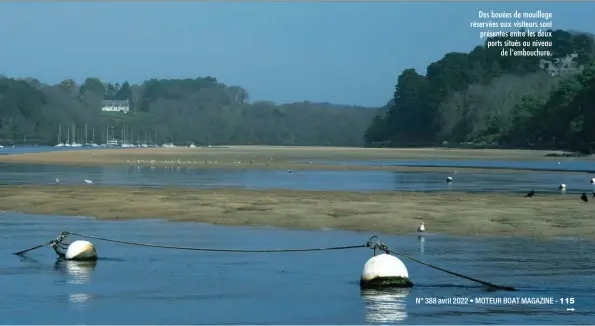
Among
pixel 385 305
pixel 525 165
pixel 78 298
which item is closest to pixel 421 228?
pixel 385 305

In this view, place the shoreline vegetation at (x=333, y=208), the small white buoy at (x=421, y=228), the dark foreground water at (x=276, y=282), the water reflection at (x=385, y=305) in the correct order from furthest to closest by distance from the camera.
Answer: the shoreline vegetation at (x=333, y=208)
the small white buoy at (x=421, y=228)
the dark foreground water at (x=276, y=282)
the water reflection at (x=385, y=305)

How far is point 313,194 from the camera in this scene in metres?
52.5

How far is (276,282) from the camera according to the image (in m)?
25.6

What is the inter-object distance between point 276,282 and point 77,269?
5625 millimetres

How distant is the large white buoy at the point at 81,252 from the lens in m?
29.0

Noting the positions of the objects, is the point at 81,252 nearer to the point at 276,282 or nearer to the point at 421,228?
the point at 276,282

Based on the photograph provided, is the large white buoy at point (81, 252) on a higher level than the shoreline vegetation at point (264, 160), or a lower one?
lower

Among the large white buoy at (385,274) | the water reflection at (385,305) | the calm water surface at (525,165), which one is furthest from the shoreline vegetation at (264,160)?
the water reflection at (385,305)

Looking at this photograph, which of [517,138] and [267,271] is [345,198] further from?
[517,138]

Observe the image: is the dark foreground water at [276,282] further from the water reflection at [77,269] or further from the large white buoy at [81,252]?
the large white buoy at [81,252]

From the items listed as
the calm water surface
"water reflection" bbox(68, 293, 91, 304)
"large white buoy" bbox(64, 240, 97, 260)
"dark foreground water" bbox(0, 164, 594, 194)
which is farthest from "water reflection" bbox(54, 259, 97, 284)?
the calm water surface

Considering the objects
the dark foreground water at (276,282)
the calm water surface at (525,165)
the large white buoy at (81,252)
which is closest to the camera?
the dark foreground water at (276,282)

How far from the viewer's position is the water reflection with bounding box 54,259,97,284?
85.4 ft

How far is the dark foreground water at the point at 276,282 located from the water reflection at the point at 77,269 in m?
0.03
